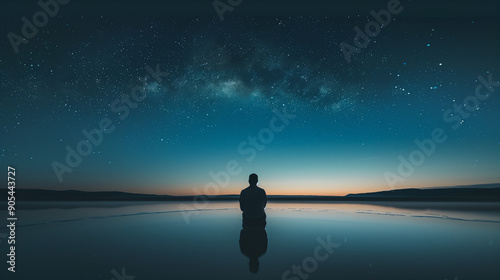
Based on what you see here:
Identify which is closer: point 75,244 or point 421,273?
point 421,273

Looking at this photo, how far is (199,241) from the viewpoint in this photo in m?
11.2

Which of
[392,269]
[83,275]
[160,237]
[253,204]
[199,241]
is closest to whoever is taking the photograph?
[83,275]

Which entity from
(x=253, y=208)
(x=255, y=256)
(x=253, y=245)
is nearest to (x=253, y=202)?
(x=253, y=208)

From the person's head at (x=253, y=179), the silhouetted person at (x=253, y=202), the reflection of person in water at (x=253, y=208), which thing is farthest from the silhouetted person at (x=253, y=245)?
the person's head at (x=253, y=179)

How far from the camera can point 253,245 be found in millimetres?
9891

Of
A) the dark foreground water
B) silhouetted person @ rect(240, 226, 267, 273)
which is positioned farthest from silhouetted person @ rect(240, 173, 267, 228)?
the dark foreground water

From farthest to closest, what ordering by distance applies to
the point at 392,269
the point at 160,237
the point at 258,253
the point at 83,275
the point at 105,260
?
the point at 160,237, the point at 258,253, the point at 105,260, the point at 392,269, the point at 83,275

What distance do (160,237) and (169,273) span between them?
5.72 meters

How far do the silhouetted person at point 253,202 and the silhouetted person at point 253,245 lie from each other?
29cm

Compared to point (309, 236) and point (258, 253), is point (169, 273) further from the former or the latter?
point (309, 236)

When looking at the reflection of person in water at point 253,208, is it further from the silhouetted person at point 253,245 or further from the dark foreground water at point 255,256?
the dark foreground water at point 255,256

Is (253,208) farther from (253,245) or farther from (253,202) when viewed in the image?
(253,245)

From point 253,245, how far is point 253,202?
143 centimetres

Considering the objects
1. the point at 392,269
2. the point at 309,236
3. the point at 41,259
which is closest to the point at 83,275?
the point at 41,259
